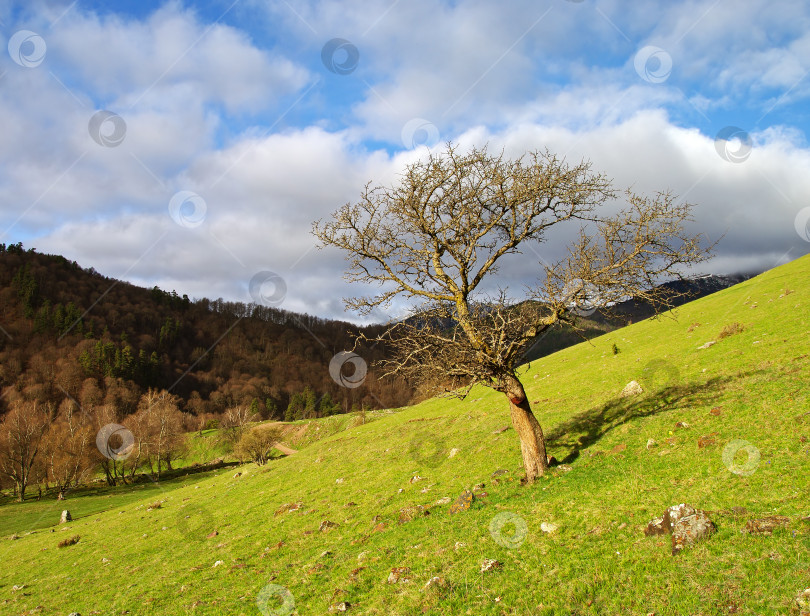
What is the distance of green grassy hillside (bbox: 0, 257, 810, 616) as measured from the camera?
24.2 ft

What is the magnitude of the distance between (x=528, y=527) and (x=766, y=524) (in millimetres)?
4854

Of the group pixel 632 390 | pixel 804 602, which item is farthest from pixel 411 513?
pixel 632 390

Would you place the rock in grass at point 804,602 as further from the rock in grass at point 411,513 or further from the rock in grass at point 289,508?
the rock in grass at point 289,508

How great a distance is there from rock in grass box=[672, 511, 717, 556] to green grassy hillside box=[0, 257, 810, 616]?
8.9 inches

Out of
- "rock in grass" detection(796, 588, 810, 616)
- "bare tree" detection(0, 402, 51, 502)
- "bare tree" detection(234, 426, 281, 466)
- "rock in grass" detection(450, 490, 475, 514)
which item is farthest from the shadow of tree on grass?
"bare tree" detection(0, 402, 51, 502)

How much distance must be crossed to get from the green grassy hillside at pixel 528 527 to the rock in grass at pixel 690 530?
226 millimetres

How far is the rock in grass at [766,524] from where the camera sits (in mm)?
7535

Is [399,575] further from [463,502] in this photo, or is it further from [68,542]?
[68,542]

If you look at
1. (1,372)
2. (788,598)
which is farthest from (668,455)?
(1,372)

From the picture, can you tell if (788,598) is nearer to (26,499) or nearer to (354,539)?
(354,539)

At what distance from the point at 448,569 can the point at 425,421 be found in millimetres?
26339

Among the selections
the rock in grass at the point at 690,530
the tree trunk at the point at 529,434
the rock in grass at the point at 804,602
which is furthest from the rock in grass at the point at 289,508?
the rock in grass at the point at 804,602

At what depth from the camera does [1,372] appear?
15438 cm

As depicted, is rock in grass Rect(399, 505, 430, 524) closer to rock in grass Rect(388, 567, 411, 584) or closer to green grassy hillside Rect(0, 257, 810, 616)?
green grassy hillside Rect(0, 257, 810, 616)
